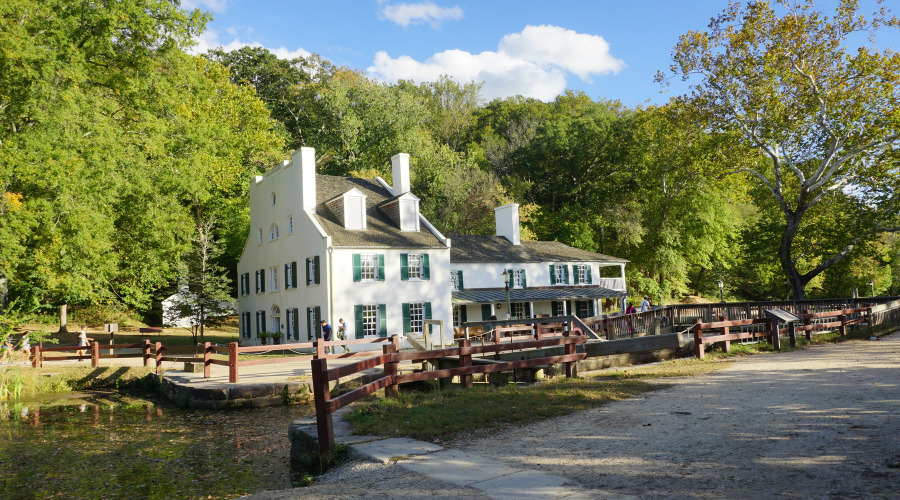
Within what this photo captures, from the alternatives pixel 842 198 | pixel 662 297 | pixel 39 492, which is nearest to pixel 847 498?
pixel 39 492

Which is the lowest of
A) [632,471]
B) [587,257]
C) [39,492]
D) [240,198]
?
[39,492]

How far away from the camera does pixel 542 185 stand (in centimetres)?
5488

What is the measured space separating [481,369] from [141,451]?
5716mm

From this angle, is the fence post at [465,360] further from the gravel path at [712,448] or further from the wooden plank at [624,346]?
the wooden plank at [624,346]

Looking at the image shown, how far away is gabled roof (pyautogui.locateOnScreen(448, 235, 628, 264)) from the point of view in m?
37.0

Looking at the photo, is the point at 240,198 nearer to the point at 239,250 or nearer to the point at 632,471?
the point at 239,250

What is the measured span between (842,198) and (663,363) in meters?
24.1

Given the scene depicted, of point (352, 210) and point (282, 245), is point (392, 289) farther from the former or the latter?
point (282, 245)

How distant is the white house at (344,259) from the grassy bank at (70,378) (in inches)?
398

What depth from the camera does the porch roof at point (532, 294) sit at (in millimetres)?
35344

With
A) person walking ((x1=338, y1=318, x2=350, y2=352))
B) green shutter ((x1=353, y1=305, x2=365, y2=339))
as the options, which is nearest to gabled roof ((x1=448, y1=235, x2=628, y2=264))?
green shutter ((x1=353, y1=305, x2=365, y2=339))

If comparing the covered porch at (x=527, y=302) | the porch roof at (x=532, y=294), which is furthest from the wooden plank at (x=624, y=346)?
the porch roof at (x=532, y=294)

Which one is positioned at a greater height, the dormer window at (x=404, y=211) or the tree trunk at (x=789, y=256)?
the dormer window at (x=404, y=211)

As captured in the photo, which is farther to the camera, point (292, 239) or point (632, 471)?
point (292, 239)
